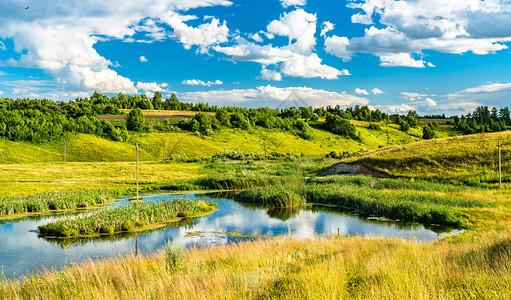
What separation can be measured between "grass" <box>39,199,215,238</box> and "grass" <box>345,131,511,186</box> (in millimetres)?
29554

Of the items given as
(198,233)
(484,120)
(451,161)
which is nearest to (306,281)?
(198,233)

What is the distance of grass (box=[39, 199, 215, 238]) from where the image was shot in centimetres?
2266

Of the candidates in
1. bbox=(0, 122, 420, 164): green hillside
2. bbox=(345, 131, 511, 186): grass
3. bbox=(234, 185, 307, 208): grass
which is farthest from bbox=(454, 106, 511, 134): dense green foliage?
bbox=(234, 185, 307, 208): grass

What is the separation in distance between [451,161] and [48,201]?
150 feet

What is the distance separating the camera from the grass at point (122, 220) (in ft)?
74.3

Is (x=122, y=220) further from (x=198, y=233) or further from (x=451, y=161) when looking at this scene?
(x=451, y=161)

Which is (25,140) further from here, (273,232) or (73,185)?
(273,232)

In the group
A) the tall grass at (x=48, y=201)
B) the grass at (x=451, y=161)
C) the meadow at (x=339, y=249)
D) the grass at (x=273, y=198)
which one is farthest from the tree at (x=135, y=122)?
the grass at (x=273, y=198)

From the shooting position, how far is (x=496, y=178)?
130 feet

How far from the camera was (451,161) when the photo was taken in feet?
155

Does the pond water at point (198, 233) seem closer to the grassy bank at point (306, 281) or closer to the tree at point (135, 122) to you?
the grassy bank at point (306, 281)

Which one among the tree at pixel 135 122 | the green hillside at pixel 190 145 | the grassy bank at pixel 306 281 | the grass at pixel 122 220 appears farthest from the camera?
the tree at pixel 135 122

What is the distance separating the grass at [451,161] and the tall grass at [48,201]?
3614 cm

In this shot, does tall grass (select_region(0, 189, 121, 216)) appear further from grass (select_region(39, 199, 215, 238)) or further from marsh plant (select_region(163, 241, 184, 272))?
marsh plant (select_region(163, 241, 184, 272))
